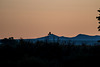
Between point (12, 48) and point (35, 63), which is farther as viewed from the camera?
point (12, 48)

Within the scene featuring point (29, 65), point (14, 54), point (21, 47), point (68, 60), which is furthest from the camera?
point (21, 47)

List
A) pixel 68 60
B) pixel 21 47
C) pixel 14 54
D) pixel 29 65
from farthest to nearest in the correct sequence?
pixel 21 47 < pixel 14 54 < pixel 68 60 < pixel 29 65

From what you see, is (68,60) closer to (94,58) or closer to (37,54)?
(94,58)

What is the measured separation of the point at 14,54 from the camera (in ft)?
137

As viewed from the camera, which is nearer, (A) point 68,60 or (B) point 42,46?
(A) point 68,60

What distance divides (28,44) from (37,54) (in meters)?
3.07

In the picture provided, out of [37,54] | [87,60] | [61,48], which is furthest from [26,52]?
[87,60]

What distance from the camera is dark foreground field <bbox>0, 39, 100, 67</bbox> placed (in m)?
35.9

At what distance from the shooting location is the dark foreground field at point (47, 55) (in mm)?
35906

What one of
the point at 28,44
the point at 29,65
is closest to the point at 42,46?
the point at 28,44

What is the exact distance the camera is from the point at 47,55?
140 feet

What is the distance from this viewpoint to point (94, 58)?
39156 mm

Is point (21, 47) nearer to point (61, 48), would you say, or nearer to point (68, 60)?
point (61, 48)

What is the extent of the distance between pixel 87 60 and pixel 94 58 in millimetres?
874
